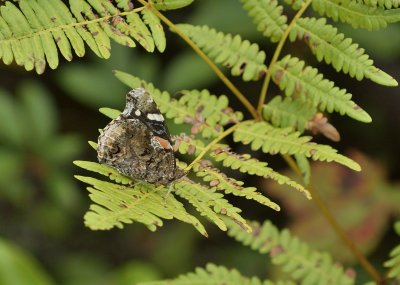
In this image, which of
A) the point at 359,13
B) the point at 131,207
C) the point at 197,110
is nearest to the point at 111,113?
the point at 197,110

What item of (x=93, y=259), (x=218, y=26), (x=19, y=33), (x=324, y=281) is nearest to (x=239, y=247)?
(x=93, y=259)

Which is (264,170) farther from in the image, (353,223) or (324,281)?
(353,223)

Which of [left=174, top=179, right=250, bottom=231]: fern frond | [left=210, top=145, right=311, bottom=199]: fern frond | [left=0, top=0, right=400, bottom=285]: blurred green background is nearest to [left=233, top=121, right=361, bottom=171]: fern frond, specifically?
[left=210, top=145, right=311, bottom=199]: fern frond

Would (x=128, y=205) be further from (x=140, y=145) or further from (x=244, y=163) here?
(x=244, y=163)

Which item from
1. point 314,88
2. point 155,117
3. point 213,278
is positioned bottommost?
point 213,278

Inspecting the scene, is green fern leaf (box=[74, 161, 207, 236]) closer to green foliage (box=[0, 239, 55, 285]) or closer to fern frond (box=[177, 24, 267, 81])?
fern frond (box=[177, 24, 267, 81])

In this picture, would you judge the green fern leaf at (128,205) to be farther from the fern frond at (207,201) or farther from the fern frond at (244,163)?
the fern frond at (244,163)
